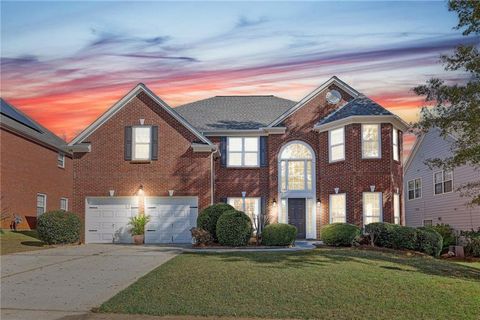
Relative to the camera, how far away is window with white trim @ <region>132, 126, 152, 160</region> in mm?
25844

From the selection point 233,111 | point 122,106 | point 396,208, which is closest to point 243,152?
point 233,111

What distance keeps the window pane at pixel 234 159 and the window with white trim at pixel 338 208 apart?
5.32 metres

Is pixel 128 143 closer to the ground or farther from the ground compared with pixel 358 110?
closer to the ground

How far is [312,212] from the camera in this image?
27297 mm

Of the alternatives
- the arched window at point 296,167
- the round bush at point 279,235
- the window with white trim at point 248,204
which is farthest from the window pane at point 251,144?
the round bush at point 279,235

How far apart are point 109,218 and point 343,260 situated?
13.7m

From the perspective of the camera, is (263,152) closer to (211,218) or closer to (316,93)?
(316,93)


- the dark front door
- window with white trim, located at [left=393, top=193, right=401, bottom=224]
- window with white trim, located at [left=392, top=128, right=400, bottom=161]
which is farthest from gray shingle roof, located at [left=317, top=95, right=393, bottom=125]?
the dark front door

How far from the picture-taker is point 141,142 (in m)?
26.0

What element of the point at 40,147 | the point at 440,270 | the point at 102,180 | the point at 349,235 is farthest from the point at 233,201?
the point at 440,270

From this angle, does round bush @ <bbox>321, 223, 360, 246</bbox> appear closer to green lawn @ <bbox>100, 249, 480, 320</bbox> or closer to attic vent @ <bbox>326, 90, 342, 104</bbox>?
green lawn @ <bbox>100, 249, 480, 320</bbox>

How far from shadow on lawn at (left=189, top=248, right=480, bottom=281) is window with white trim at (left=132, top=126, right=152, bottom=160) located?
385 inches

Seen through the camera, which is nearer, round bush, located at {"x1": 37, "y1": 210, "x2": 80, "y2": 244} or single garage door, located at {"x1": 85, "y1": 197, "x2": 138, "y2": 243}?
round bush, located at {"x1": 37, "y1": 210, "x2": 80, "y2": 244}

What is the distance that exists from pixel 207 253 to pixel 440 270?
25.2 ft
